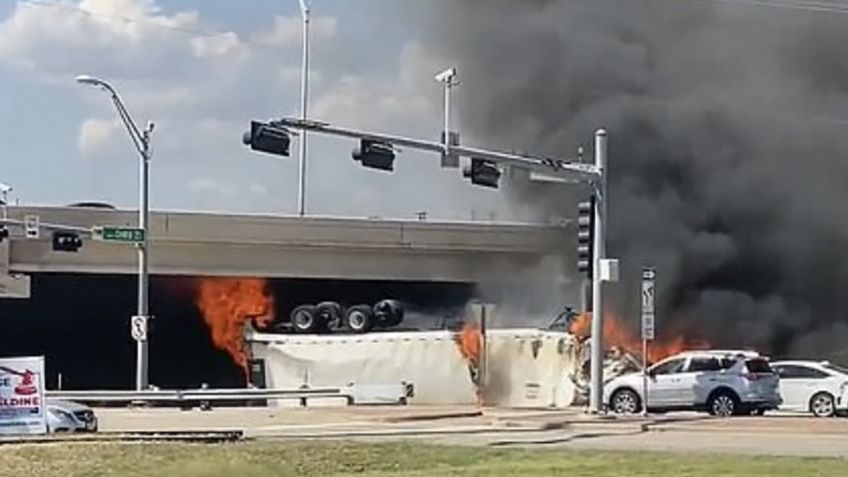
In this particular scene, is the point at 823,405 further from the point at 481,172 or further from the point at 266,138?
the point at 266,138

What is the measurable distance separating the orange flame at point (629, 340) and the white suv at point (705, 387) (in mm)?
5460

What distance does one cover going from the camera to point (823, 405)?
3831 cm

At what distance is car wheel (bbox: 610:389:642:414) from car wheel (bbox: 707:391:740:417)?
A: 5.56 feet

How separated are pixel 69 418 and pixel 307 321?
26.7 metres

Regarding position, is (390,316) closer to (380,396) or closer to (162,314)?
(380,396)

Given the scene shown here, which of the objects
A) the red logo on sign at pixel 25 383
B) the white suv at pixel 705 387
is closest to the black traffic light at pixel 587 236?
the white suv at pixel 705 387

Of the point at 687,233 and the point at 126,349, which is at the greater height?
the point at 687,233

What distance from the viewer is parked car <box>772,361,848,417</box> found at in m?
37.7

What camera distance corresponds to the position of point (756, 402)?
36656mm

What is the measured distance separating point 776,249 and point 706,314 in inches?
203

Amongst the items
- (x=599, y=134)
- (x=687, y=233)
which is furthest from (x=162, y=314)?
(x=599, y=134)

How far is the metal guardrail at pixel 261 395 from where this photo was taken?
4197cm

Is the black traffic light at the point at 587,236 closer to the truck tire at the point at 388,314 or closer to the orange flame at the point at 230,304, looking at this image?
the truck tire at the point at 388,314

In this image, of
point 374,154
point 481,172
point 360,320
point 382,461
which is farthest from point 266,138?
point 360,320
